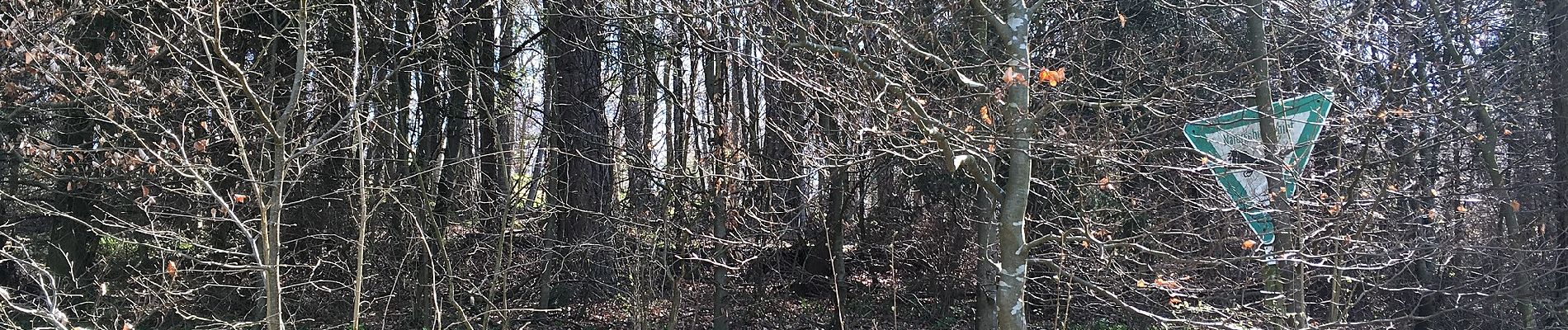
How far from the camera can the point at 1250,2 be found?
198 inches

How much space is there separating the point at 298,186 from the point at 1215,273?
6.54 meters

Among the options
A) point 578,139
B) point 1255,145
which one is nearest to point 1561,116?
point 1255,145

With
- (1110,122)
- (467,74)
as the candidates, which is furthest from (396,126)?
(1110,122)

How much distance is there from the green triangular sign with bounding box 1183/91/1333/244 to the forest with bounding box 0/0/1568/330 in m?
0.21

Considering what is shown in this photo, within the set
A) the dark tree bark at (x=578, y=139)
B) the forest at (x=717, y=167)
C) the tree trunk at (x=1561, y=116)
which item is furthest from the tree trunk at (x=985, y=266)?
the tree trunk at (x=1561, y=116)

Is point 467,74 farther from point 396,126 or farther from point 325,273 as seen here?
point 325,273

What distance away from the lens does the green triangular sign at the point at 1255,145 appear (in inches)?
161

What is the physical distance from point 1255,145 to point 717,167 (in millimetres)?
3232

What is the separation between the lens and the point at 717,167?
614 centimetres

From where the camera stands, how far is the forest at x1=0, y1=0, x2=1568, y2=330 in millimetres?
5344

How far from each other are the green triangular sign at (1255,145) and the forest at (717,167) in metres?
0.21

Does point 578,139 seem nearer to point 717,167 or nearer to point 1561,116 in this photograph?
point 717,167

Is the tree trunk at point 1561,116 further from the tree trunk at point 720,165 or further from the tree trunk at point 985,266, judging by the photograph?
the tree trunk at point 720,165

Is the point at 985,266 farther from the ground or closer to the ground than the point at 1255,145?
closer to the ground
